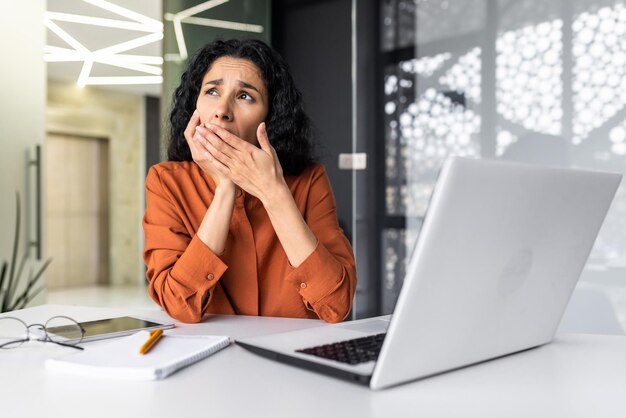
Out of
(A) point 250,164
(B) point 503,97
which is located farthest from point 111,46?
(A) point 250,164

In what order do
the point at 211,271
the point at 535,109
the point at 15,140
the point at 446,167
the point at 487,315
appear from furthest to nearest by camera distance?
the point at 15,140 → the point at 535,109 → the point at 211,271 → the point at 487,315 → the point at 446,167

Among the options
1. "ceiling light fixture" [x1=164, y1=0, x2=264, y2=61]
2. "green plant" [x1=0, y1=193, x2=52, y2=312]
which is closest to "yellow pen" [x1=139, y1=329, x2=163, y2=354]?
"green plant" [x1=0, y1=193, x2=52, y2=312]

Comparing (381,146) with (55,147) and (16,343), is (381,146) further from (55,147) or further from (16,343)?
(55,147)

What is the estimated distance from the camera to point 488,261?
73cm

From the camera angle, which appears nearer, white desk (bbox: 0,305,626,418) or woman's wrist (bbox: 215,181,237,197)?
white desk (bbox: 0,305,626,418)

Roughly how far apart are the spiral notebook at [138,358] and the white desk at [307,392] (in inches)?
0.5

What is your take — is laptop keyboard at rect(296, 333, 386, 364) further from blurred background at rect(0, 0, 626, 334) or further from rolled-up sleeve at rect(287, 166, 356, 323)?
blurred background at rect(0, 0, 626, 334)

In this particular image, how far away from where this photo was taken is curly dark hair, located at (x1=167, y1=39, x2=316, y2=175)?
175cm

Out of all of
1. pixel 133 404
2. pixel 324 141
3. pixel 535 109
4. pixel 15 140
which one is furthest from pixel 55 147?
pixel 133 404

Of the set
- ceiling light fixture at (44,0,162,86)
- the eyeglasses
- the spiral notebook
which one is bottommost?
the eyeglasses

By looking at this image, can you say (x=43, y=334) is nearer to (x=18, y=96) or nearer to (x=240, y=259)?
(x=240, y=259)

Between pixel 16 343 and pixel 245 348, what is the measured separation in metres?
0.41

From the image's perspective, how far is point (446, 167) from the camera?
615 millimetres

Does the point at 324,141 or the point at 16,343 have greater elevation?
the point at 324,141
